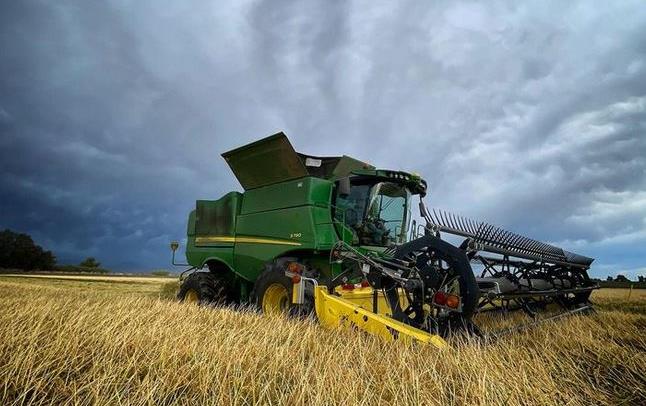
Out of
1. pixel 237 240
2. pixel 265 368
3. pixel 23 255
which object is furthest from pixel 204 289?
pixel 23 255

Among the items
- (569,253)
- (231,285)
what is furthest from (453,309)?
(231,285)

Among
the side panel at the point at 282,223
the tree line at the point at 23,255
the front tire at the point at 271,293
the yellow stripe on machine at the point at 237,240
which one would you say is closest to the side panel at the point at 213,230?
the yellow stripe on machine at the point at 237,240

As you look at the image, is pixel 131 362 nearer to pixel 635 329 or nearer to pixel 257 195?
pixel 257 195

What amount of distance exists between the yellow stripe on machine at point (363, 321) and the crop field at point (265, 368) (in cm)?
11

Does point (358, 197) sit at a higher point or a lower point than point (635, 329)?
higher

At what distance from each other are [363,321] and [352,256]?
1373 millimetres

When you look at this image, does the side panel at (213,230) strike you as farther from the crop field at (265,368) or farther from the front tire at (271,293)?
the crop field at (265,368)

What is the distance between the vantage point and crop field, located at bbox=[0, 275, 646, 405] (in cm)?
221

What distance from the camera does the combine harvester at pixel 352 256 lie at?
12.8 ft

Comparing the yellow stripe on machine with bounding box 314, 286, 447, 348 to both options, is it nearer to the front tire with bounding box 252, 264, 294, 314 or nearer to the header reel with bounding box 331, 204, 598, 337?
the header reel with bounding box 331, 204, 598, 337

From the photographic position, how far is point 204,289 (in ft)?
24.1

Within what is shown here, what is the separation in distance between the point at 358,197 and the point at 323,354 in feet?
12.8

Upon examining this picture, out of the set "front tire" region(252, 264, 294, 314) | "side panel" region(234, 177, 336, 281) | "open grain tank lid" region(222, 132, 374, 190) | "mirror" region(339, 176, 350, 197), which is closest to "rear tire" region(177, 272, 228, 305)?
"side panel" region(234, 177, 336, 281)

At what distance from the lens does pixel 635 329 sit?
16.0 ft
